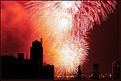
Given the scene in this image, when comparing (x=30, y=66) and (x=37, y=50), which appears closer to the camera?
(x=37, y=50)

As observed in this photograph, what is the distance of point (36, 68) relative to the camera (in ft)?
106

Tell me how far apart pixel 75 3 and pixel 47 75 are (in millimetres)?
18183

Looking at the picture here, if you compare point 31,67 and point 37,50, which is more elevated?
point 37,50

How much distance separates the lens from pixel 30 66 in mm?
32844

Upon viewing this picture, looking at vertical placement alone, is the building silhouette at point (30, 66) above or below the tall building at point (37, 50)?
below

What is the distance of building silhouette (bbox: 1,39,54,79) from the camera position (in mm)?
29875

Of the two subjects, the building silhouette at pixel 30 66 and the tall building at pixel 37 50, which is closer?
the tall building at pixel 37 50

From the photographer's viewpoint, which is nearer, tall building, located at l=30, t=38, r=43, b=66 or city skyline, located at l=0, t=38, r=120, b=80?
tall building, located at l=30, t=38, r=43, b=66

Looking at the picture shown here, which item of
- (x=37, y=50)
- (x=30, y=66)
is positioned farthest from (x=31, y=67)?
(x=37, y=50)

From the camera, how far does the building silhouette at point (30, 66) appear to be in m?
29.9

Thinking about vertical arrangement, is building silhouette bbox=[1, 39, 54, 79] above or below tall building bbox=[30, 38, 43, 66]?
below

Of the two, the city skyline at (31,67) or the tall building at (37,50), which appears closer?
the tall building at (37,50)

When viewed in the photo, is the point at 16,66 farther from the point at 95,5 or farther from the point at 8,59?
the point at 95,5

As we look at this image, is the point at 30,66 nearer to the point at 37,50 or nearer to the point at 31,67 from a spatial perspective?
the point at 31,67
